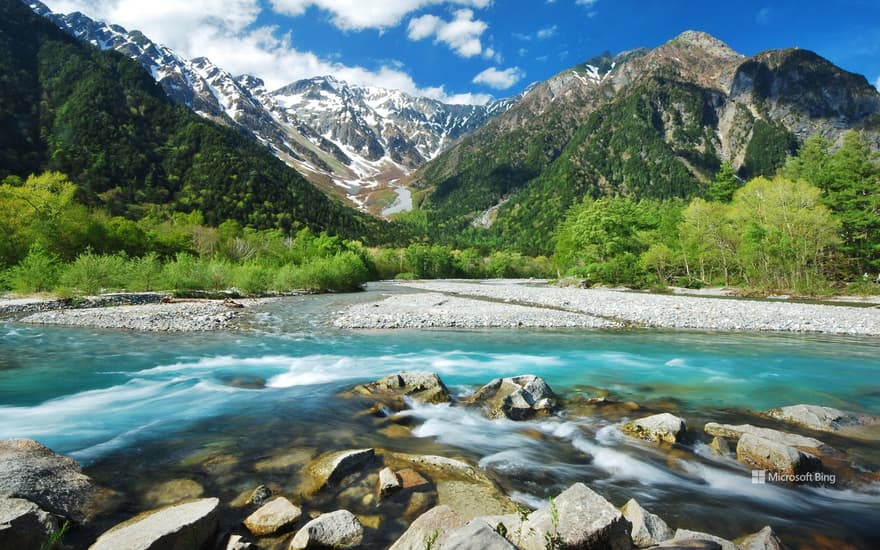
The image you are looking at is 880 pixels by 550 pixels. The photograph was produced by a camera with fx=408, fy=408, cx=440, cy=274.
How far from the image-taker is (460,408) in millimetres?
9555

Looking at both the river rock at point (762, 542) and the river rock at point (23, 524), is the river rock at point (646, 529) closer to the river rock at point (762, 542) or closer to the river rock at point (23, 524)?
the river rock at point (762, 542)

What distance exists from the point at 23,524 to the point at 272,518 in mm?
2169

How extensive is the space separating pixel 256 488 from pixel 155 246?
60.2 metres

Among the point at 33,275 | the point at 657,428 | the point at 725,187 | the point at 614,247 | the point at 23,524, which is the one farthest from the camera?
the point at 725,187

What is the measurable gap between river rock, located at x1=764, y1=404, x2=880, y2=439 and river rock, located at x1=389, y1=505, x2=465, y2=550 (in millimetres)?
8356

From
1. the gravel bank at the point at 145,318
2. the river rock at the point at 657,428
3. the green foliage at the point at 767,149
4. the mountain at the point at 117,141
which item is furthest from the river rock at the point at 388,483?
the green foliage at the point at 767,149

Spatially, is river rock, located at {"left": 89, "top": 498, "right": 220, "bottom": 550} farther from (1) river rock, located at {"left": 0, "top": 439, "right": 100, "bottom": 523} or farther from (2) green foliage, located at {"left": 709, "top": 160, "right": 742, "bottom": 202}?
(2) green foliage, located at {"left": 709, "top": 160, "right": 742, "bottom": 202}

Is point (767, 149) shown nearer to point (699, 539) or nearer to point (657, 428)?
point (657, 428)

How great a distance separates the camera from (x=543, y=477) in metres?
6.31

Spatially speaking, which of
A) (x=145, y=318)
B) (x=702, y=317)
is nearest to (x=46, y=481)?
(x=145, y=318)

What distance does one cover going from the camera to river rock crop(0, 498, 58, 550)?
360 centimetres

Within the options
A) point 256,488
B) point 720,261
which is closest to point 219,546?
point 256,488

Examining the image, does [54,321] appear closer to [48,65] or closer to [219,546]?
[219,546]

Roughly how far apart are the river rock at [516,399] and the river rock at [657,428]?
1.85 meters
